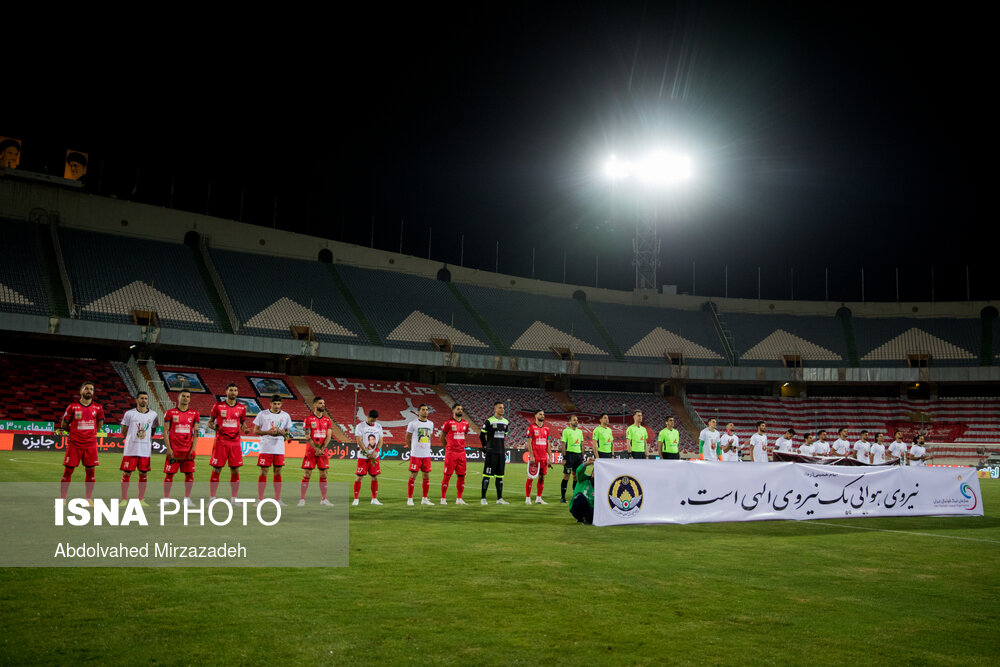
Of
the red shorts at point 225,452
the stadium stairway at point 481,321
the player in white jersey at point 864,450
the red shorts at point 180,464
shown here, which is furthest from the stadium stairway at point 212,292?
the player in white jersey at point 864,450

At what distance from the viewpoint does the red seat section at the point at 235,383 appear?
42250 millimetres

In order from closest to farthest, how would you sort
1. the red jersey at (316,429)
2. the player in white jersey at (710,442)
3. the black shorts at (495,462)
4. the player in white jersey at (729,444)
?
the red jersey at (316,429)
the black shorts at (495,462)
the player in white jersey at (710,442)
the player in white jersey at (729,444)

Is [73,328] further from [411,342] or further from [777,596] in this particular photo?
[777,596]

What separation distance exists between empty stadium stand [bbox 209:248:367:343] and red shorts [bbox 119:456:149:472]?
35.4 meters

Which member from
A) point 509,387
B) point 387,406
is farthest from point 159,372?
point 509,387

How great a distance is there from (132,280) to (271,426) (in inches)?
1480

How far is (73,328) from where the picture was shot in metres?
40.5

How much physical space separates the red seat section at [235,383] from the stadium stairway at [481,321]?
1471cm

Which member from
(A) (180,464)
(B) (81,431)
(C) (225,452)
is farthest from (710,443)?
(B) (81,431)

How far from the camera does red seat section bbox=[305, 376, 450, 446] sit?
4359cm

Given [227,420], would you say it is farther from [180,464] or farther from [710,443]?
[710,443]

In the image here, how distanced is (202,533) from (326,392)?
38133 millimetres

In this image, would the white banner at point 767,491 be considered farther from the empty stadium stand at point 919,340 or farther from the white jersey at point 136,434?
the empty stadium stand at point 919,340

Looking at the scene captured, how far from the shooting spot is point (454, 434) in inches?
583
